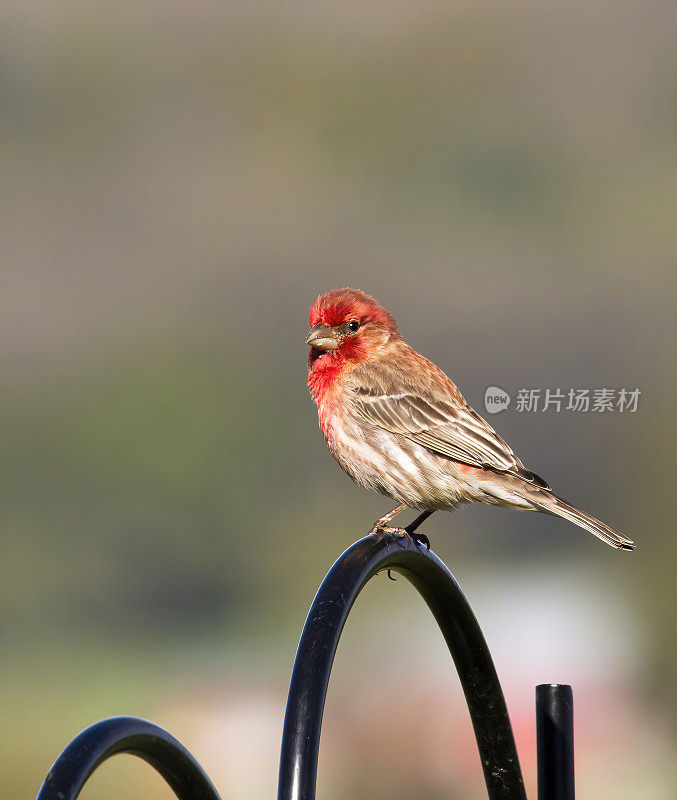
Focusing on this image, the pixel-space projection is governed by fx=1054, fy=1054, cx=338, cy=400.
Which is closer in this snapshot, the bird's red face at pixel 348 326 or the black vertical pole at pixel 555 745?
the black vertical pole at pixel 555 745

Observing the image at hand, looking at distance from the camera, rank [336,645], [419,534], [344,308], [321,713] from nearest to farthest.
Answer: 1. [321,713]
2. [336,645]
3. [419,534]
4. [344,308]

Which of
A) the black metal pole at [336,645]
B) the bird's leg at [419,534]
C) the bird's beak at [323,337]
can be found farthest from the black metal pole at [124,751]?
the bird's beak at [323,337]

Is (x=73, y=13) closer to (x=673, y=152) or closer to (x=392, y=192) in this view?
(x=392, y=192)

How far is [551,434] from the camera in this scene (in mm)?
7023

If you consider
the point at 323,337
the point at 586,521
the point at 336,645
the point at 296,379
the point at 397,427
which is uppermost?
the point at 296,379

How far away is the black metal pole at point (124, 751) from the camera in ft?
3.88

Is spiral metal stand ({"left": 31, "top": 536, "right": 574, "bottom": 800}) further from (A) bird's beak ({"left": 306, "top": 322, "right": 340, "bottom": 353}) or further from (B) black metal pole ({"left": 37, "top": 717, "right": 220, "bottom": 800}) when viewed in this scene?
(A) bird's beak ({"left": 306, "top": 322, "right": 340, "bottom": 353})

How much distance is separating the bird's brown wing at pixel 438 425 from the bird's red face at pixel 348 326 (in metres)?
0.15

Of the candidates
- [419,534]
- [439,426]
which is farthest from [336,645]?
[439,426]

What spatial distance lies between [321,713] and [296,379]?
591cm

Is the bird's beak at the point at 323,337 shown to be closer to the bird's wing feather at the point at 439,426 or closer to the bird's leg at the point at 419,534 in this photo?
the bird's wing feather at the point at 439,426

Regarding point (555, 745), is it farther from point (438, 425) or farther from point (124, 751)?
point (438, 425)

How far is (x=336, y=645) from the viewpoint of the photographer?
5.32ft

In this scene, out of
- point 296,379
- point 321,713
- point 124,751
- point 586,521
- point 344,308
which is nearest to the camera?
point 124,751
